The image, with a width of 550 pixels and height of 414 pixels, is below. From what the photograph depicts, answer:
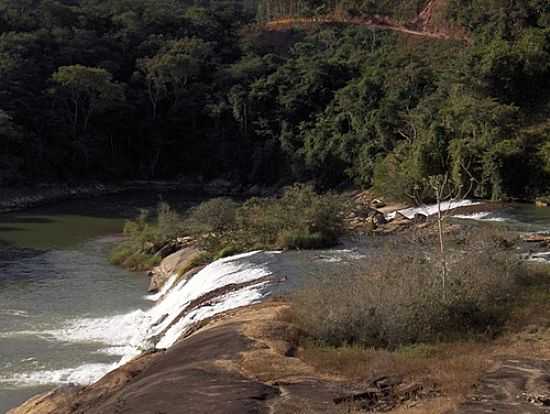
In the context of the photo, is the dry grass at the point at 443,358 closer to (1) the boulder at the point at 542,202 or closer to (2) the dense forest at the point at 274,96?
(1) the boulder at the point at 542,202

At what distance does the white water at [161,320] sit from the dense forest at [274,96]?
16985 mm

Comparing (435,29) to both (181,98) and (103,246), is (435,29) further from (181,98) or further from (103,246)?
(103,246)

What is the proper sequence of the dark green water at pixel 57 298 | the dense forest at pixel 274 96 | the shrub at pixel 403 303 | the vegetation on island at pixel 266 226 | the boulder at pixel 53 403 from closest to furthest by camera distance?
the shrub at pixel 403 303
the boulder at pixel 53 403
the dark green water at pixel 57 298
the vegetation on island at pixel 266 226
the dense forest at pixel 274 96

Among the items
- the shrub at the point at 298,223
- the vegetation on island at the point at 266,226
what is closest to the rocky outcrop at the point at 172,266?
the vegetation on island at the point at 266,226

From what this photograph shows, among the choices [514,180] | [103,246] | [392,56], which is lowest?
[103,246]

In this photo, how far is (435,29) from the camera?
202 ft

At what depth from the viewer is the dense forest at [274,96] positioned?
39469 mm

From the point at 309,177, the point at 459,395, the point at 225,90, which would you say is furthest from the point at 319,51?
the point at 459,395

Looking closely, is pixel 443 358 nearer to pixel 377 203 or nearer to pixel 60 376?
pixel 60 376

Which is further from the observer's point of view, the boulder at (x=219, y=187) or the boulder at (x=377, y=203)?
the boulder at (x=219, y=187)

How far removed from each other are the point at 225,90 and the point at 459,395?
53.0 meters

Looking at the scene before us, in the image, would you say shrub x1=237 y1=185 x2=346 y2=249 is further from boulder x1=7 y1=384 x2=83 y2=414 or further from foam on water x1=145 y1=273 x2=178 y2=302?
boulder x1=7 y1=384 x2=83 y2=414

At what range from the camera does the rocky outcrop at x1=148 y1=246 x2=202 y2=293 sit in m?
25.0

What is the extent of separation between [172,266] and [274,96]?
3395cm
